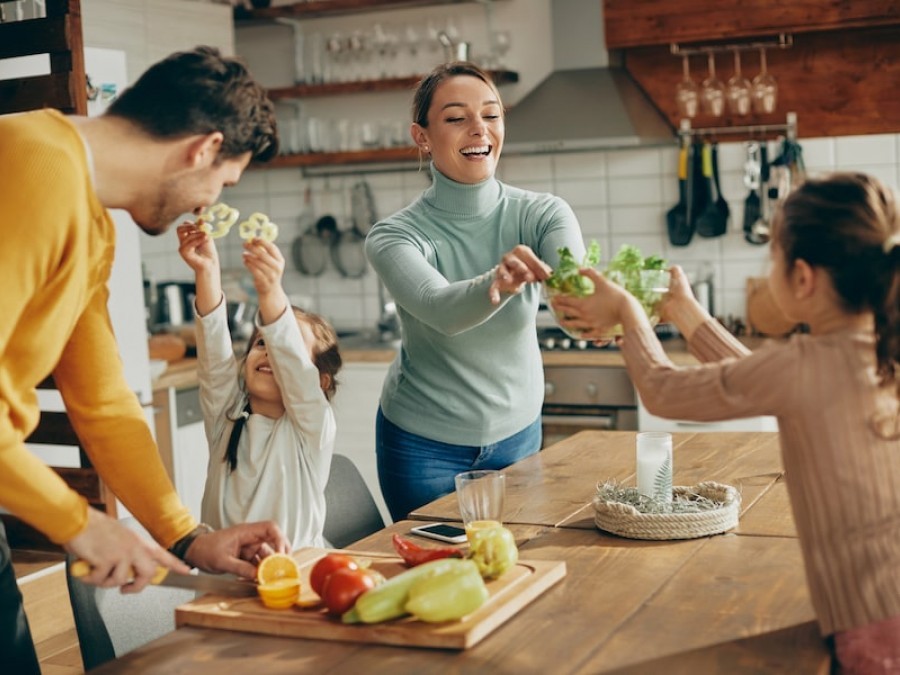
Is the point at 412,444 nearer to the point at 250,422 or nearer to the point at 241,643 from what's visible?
the point at 250,422

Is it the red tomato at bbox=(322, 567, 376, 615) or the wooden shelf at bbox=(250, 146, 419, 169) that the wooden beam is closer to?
the wooden shelf at bbox=(250, 146, 419, 169)

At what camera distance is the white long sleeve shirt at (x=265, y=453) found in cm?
240

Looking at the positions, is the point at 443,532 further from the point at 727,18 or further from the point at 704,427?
the point at 727,18

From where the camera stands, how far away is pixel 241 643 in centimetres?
167

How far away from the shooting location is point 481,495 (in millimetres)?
2078

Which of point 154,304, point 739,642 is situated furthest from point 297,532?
point 154,304

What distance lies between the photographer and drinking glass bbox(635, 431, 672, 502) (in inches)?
86.5

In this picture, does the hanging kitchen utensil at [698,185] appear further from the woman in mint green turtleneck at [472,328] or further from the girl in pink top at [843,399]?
the girl in pink top at [843,399]

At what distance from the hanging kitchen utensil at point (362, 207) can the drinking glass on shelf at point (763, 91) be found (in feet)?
5.47

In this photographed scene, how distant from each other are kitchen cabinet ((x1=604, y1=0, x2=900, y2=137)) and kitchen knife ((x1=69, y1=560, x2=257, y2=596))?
318 cm

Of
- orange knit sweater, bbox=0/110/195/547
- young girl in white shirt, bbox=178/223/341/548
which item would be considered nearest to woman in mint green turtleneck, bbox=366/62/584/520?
young girl in white shirt, bbox=178/223/341/548

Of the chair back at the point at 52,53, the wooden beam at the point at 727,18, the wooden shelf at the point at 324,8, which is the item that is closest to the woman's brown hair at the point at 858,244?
the chair back at the point at 52,53

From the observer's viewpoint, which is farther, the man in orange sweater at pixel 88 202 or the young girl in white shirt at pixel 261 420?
the young girl in white shirt at pixel 261 420

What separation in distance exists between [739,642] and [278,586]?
649 millimetres
